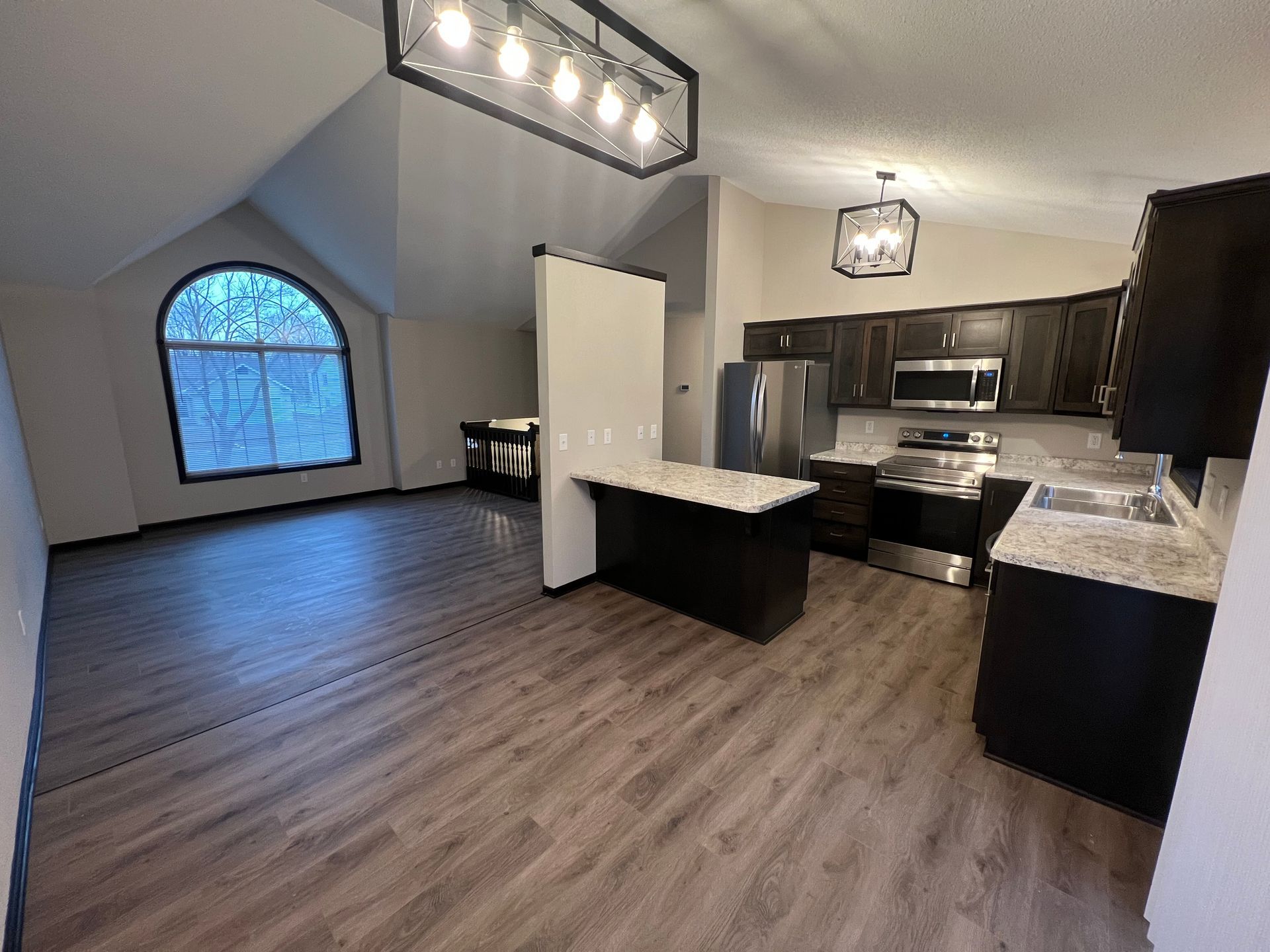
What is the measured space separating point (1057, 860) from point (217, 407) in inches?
296

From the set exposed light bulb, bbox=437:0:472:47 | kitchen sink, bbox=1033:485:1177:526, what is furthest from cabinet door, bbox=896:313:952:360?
exposed light bulb, bbox=437:0:472:47

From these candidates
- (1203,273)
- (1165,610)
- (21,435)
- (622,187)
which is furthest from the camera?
(622,187)

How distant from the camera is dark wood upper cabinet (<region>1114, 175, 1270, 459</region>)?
1.47 meters

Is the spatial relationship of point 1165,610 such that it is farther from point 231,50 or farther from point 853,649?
point 231,50

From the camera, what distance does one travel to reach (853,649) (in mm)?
2916

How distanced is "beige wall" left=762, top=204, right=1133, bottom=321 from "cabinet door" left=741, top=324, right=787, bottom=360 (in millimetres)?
352

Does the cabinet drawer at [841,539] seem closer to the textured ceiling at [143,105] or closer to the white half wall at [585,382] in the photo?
the white half wall at [585,382]

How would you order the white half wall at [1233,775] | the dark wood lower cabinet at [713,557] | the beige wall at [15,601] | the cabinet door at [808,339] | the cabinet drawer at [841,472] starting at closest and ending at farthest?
the white half wall at [1233,775]
the beige wall at [15,601]
the dark wood lower cabinet at [713,557]
the cabinet drawer at [841,472]
the cabinet door at [808,339]

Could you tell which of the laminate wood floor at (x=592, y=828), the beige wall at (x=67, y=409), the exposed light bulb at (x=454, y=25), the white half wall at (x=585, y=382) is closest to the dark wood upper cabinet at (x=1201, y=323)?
the laminate wood floor at (x=592, y=828)

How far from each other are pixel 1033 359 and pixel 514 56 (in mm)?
3952

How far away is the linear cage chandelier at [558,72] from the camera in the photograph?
1389 millimetres

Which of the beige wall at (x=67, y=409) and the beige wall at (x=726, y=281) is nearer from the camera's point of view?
the beige wall at (x=67, y=409)

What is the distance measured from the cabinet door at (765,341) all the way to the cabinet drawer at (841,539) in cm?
182

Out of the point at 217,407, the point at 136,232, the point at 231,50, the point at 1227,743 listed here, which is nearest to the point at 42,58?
the point at 231,50
